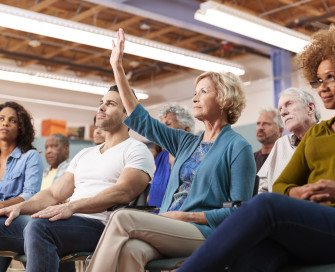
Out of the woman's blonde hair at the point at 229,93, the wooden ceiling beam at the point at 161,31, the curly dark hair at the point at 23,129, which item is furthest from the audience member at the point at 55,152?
the wooden ceiling beam at the point at 161,31

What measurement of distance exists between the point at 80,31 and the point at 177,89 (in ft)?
18.1

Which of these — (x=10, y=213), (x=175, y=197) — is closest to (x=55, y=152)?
(x=10, y=213)

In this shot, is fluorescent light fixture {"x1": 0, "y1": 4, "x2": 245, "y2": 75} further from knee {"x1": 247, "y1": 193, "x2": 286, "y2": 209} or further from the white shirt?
knee {"x1": 247, "y1": 193, "x2": 286, "y2": 209}

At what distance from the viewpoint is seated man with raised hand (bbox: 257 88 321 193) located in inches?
96.4

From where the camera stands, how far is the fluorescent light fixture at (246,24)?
4.96 m

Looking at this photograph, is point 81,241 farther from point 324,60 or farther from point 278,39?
point 278,39

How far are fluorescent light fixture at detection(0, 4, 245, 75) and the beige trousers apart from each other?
13.0ft

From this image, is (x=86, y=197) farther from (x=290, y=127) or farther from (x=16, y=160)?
(x=290, y=127)

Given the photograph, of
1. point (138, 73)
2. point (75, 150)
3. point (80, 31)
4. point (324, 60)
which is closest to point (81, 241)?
point (324, 60)

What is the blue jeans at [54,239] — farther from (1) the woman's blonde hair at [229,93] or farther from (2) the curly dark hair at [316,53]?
(2) the curly dark hair at [316,53]

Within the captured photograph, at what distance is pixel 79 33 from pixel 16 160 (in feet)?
9.37

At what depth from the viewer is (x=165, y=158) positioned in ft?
9.68

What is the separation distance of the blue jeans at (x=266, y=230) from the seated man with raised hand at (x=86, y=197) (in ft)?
2.93

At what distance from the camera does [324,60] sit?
1669mm
